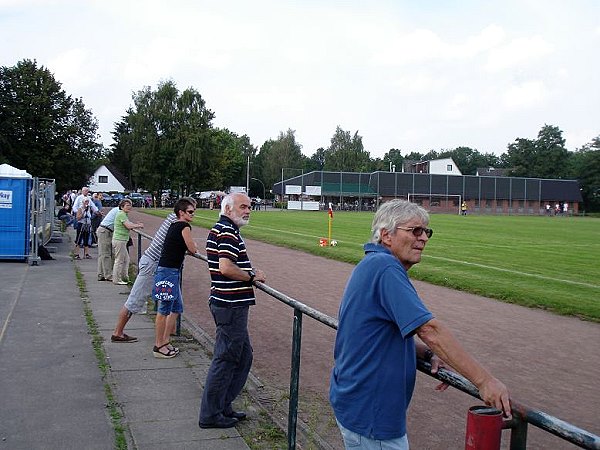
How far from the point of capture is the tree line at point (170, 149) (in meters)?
51.3

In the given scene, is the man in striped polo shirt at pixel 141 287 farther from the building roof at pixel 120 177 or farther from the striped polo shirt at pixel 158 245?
the building roof at pixel 120 177

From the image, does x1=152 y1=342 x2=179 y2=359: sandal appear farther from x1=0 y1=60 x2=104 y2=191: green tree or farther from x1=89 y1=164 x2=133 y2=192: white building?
x1=89 y1=164 x2=133 y2=192: white building

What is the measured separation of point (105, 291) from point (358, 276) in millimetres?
10366

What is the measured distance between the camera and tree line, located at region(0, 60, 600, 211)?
168 ft

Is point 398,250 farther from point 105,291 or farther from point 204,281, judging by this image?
point 204,281

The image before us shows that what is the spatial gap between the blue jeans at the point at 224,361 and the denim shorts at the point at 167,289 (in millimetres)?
2056

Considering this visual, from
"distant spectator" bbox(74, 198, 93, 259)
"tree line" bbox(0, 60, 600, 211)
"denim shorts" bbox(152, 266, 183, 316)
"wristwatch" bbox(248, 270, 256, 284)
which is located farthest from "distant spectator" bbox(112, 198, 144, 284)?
"tree line" bbox(0, 60, 600, 211)

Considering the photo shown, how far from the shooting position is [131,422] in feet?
17.5

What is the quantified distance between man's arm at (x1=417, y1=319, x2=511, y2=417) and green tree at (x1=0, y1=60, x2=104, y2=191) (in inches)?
2040

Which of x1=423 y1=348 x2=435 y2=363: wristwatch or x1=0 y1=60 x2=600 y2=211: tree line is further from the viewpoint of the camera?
x1=0 y1=60 x2=600 y2=211: tree line

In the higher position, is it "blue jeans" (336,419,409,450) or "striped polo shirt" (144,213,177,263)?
"striped polo shirt" (144,213,177,263)

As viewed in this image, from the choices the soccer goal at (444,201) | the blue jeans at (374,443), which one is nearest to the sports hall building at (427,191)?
the soccer goal at (444,201)

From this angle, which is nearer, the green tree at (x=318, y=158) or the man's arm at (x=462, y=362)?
the man's arm at (x=462, y=362)

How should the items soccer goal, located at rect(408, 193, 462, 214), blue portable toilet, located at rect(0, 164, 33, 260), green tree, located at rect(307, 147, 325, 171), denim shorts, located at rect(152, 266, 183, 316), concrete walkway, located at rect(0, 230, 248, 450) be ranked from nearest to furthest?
1. concrete walkway, located at rect(0, 230, 248, 450)
2. denim shorts, located at rect(152, 266, 183, 316)
3. blue portable toilet, located at rect(0, 164, 33, 260)
4. soccer goal, located at rect(408, 193, 462, 214)
5. green tree, located at rect(307, 147, 325, 171)
